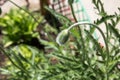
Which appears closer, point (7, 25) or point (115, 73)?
point (115, 73)

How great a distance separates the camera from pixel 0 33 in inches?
144

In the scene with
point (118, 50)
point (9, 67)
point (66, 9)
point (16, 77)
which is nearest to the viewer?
point (118, 50)

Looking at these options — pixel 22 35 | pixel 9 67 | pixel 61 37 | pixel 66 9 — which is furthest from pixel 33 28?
pixel 61 37

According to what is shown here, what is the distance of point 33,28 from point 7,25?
243mm

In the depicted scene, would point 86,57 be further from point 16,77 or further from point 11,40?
point 11,40

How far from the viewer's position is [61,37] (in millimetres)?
1043

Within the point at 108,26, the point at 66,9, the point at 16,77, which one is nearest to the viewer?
the point at 108,26

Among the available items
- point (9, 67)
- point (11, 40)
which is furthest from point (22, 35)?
point (9, 67)

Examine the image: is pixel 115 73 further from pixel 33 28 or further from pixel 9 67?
pixel 33 28

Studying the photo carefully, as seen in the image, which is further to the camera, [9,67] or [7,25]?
[7,25]

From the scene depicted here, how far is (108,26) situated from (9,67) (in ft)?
1.88

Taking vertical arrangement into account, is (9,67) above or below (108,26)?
below

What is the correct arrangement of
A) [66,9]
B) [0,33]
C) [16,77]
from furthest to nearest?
[0,33]
[66,9]
[16,77]

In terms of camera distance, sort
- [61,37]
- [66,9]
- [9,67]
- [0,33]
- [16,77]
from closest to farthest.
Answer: [61,37] < [16,77] < [9,67] < [66,9] < [0,33]
